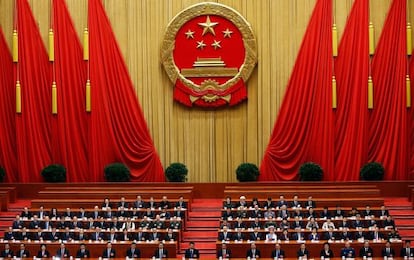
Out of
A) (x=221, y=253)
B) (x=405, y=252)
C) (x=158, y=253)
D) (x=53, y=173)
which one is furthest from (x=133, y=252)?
(x=53, y=173)

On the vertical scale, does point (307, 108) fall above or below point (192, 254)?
above

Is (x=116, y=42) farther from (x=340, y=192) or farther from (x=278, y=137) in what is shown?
(x=340, y=192)

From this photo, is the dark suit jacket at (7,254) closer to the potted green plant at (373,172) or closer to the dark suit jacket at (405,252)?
the dark suit jacket at (405,252)

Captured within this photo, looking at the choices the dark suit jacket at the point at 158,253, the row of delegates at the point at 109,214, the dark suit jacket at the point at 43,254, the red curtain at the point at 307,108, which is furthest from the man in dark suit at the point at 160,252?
the red curtain at the point at 307,108

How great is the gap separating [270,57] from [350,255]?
5804 mm

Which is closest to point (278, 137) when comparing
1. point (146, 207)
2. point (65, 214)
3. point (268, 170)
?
point (268, 170)

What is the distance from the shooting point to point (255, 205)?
1342cm

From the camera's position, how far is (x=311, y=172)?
15391mm

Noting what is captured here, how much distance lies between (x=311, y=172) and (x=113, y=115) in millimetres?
4096

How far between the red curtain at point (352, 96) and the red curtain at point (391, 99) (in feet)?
0.70

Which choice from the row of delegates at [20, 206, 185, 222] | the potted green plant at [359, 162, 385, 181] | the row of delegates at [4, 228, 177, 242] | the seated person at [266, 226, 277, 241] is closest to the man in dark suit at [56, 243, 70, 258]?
the row of delegates at [4, 228, 177, 242]

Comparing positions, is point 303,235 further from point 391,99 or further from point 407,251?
point 391,99

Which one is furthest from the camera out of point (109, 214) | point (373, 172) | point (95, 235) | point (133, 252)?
point (373, 172)

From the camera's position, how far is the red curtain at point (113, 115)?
16.1m
